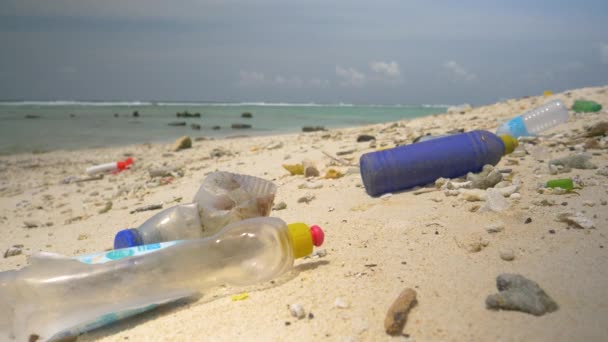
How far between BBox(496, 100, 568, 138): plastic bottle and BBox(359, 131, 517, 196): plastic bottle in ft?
5.47

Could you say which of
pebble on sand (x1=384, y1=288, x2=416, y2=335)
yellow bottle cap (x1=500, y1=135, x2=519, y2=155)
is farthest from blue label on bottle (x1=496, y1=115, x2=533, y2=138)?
pebble on sand (x1=384, y1=288, x2=416, y2=335)

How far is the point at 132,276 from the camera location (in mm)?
1701

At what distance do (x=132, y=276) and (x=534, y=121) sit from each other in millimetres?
4349

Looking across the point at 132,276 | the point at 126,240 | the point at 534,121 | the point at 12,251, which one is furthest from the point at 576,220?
the point at 534,121

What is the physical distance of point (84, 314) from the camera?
1.63 metres

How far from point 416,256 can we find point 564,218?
25.9 inches

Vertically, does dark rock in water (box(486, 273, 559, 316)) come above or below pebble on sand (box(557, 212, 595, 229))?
below

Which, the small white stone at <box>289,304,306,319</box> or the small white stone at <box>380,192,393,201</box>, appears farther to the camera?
the small white stone at <box>380,192,393,201</box>

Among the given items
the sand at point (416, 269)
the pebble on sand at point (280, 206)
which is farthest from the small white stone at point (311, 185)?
the pebble on sand at point (280, 206)

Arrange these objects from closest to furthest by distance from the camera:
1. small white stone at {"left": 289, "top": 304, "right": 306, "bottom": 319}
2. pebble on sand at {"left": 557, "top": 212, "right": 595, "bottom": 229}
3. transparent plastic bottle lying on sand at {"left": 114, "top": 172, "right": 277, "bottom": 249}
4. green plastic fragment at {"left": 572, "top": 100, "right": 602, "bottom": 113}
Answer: small white stone at {"left": 289, "top": 304, "right": 306, "bottom": 319} < pebble on sand at {"left": 557, "top": 212, "right": 595, "bottom": 229} < transparent plastic bottle lying on sand at {"left": 114, "top": 172, "right": 277, "bottom": 249} < green plastic fragment at {"left": 572, "top": 100, "right": 602, "bottom": 113}

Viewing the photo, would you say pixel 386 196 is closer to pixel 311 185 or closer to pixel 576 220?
pixel 311 185

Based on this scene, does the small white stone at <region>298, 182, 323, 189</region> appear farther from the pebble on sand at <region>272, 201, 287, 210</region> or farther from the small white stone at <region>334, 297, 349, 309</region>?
the small white stone at <region>334, 297, 349, 309</region>

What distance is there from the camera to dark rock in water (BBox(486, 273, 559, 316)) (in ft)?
4.24

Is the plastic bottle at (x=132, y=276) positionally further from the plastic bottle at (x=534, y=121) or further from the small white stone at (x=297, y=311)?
the plastic bottle at (x=534, y=121)
